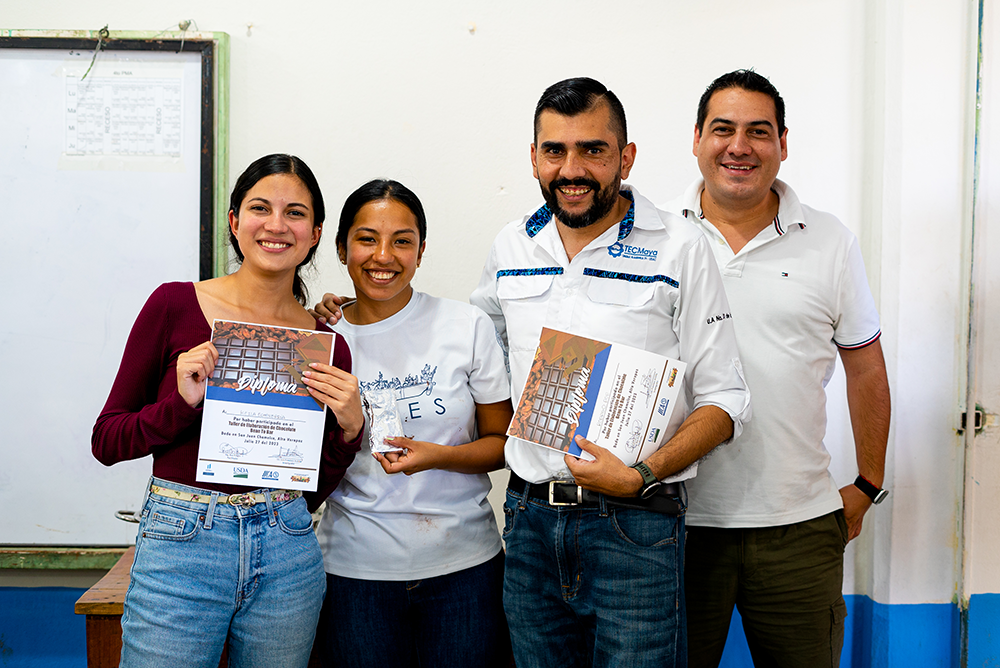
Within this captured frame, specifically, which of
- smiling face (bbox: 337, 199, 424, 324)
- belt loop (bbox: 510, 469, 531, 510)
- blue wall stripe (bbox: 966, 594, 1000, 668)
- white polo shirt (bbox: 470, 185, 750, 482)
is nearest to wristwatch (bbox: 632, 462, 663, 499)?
white polo shirt (bbox: 470, 185, 750, 482)

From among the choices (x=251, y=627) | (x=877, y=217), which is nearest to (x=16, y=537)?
(x=251, y=627)

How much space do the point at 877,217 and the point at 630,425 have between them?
1.39 m

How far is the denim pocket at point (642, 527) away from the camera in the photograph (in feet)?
4.81

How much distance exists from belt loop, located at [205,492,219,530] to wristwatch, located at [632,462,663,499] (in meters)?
0.83

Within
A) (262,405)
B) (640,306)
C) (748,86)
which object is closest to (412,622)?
(262,405)

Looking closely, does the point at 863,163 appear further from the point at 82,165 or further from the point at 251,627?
the point at 82,165

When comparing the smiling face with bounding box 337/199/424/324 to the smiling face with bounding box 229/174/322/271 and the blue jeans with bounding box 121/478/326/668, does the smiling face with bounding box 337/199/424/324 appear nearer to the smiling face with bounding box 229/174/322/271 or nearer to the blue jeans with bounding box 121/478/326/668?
the smiling face with bounding box 229/174/322/271

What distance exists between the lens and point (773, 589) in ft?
5.76

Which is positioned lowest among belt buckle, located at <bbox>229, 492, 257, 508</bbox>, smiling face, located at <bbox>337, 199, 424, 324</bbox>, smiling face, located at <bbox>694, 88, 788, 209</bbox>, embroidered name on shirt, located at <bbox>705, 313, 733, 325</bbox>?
belt buckle, located at <bbox>229, 492, 257, 508</bbox>

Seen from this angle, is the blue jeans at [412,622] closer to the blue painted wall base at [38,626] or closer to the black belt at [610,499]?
the black belt at [610,499]

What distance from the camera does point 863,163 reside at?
2357mm

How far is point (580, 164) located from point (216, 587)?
3.73ft

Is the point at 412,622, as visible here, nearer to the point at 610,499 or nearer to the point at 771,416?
the point at 610,499

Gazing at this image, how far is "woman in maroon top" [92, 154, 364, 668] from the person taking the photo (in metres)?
1.29
